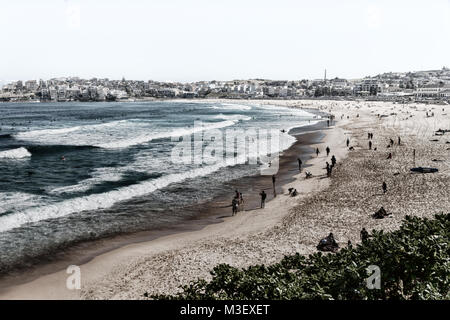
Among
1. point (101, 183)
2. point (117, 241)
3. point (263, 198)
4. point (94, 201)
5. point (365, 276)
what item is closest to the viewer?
point (365, 276)

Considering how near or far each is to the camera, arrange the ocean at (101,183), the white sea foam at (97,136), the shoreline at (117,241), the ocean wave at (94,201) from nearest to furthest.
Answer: the shoreline at (117,241)
the ocean at (101,183)
the ocean wave at (94,201)
the white sea foam at (97,136)

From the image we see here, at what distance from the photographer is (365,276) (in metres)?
8.76

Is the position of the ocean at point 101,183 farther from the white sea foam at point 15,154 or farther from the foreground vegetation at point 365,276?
the foreground vegetation at point 365,276

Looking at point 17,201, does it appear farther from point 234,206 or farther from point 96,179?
point 234,206

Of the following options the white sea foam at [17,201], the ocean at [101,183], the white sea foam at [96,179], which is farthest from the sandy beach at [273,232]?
the white sea foam at [96,179]

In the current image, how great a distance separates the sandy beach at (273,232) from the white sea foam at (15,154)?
106 feet

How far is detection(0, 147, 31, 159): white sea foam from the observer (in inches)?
1679

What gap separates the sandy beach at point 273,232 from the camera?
46.4 feet

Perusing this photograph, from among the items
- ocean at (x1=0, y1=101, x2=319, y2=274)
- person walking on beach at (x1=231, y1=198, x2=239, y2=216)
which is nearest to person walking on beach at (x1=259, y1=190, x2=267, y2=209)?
person walking on beach at (x1=231, y1=198, x2=239, y2=216)

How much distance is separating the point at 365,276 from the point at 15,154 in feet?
150

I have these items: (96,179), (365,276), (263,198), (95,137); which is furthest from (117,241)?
(95,137)

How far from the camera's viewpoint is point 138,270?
50.0 feet
